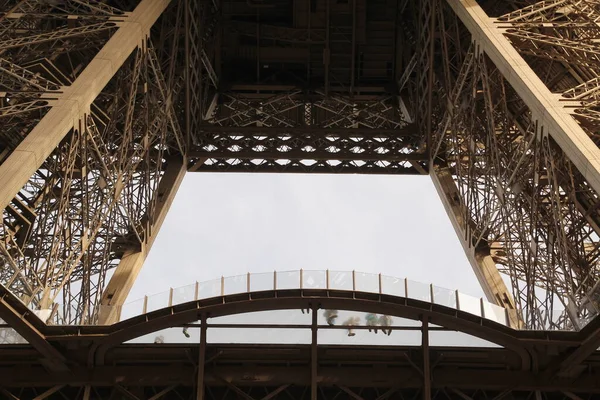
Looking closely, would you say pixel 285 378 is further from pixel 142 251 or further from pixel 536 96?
pixel 142 251

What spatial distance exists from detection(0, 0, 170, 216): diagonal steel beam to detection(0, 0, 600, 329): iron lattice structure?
6 centimetres

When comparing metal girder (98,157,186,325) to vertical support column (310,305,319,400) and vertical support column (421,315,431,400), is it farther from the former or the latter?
vertical support column (421,315,431,400)

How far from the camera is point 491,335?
75.6ft

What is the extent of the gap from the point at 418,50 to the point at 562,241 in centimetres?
1892

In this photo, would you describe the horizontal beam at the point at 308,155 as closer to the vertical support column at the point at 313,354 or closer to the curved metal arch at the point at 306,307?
the curved metal arch at the point at 306,307

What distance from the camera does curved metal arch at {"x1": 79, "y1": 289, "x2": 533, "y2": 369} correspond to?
22.9 meters

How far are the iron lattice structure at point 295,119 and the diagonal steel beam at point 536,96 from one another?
6cm

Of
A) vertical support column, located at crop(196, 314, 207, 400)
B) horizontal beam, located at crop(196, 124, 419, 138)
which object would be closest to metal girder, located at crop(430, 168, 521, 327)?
horizontal beam, located at crop(196, 124, 419, 138)

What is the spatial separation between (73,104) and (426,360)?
448 inches

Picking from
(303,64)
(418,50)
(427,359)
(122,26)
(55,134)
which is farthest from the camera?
(303,64)

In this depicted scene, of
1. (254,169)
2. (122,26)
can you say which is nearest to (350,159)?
(254,169)

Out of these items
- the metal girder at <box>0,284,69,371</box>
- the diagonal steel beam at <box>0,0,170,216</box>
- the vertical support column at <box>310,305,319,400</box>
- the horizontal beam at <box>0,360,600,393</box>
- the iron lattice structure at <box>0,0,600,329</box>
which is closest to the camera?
the metal girder at <box>0,284,69,371</box>

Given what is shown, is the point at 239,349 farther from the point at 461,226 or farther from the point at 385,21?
the point at 385,21

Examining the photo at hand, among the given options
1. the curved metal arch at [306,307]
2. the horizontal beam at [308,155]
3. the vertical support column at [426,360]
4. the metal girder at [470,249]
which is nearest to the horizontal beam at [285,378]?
the vertical support column at [426,360]
